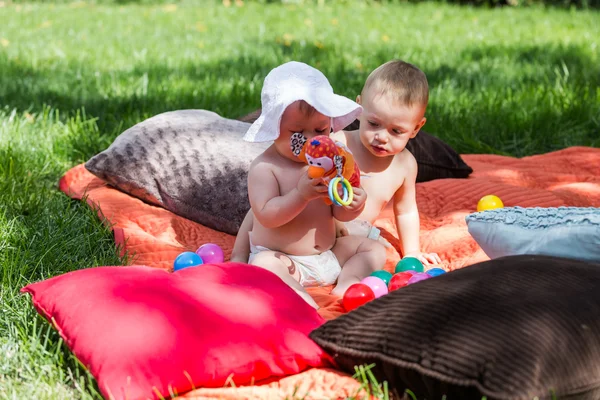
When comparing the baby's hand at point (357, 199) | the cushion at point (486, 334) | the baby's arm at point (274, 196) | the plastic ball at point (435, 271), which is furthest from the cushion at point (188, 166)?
the cushion at point (486, 334)

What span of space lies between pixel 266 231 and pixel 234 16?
752 cm

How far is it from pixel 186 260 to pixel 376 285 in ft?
2.30

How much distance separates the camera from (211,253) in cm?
299

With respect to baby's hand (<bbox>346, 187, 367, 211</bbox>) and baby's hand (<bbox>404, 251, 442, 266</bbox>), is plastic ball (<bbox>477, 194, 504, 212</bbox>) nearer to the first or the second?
baby's hand (<bbox>404, 251, 442, 266</bbox>)

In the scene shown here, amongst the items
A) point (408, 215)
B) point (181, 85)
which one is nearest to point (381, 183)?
point (408, 215)

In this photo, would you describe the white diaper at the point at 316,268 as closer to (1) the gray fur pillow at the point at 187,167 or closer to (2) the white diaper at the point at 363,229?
(2) the white diaper at the point at 363,229

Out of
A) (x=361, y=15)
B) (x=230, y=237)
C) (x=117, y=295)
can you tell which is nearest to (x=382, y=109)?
(x=230, y=237)

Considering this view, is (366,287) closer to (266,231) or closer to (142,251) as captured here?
(266,231)

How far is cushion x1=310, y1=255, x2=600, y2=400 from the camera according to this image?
1.73 meters

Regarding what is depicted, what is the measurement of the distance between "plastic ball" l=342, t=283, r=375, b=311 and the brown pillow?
147cm

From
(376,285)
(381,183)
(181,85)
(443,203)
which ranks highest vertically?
(381,183)

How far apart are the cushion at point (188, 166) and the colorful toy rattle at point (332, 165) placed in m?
0.90

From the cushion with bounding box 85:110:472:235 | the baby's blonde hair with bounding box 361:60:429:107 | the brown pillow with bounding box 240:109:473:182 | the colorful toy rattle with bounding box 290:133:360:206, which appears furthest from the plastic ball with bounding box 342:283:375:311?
the brown pillow with bounding box 240:109:473:182

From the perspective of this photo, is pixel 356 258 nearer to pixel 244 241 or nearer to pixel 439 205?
pixel 244 241
